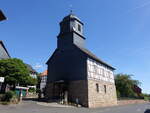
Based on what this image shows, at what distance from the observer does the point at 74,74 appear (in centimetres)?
2306

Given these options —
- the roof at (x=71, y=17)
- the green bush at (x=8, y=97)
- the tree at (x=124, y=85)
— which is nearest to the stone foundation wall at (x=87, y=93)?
the green bush at (x=8, y=97)

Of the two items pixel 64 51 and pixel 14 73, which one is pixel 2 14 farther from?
pixel 64 51

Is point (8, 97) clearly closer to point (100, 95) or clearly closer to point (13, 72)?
point (13, 72)

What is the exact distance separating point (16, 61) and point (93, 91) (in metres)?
11.7

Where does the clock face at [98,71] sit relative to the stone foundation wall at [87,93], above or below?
above

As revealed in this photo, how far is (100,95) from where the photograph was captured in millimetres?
23703

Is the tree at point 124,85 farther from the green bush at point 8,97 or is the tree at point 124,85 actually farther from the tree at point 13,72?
the green bush at point 8,97

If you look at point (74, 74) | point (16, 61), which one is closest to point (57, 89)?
point (74, 74)

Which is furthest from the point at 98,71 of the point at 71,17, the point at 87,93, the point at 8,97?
the point at 8,97

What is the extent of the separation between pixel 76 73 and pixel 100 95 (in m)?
5.19

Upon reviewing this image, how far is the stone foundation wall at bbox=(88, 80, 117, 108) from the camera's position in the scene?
70.3ft

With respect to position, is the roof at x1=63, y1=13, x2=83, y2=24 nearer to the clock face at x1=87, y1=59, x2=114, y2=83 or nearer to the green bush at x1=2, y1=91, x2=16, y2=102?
the clock face at x1=87, y1=59, x2=114, y2=83

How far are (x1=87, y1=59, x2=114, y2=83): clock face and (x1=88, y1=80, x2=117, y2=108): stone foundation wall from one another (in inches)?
31.3

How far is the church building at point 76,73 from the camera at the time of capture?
21750 millimetres
